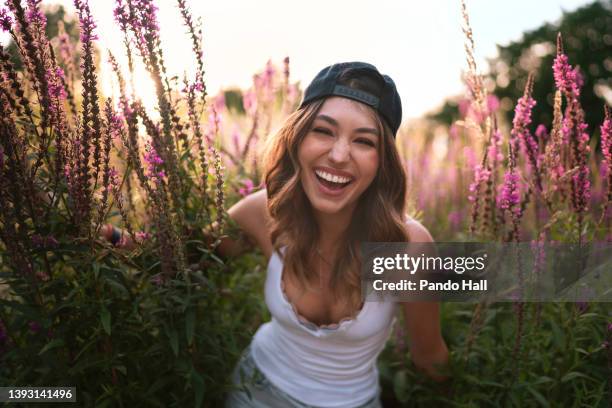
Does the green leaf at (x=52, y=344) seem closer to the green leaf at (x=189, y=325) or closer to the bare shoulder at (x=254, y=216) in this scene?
the green leaf at (x=189, y=325)

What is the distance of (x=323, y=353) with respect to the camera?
8.70ft

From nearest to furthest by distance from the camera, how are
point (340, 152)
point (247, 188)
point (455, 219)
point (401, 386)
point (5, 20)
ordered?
1. point (5, 20)
2. point (340, 152)
3. point (401, 386)
4. point (247, 188)
5. point (455, 219)

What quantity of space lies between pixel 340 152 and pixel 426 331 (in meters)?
1.10

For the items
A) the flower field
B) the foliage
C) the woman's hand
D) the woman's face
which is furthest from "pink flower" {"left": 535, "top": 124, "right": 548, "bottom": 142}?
the foliage

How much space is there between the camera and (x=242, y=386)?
2219 mm

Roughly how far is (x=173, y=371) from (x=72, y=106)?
48.9 inches

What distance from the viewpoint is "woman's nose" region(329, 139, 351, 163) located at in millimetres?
2270

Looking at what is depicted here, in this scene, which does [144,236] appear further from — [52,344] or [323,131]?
[323,131]

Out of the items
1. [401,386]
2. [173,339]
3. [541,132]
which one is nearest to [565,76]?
[541,132]

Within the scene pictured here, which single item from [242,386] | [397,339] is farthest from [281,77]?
[242,386]

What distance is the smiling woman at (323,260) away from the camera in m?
2.40

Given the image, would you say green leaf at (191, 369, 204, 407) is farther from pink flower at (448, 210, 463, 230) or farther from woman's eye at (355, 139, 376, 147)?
pink flower at (448, 210, 463, 230)

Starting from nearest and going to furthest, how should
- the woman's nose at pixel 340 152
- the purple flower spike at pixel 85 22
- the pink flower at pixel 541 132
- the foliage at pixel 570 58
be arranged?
the purple flower spike at pixel 85 22 < the woman's nose at pixel 340 152 < the pink flower at pixel 541 132 < the foliage at pixel 570 58

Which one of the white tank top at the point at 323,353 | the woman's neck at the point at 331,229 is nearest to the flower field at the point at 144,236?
the white tank top at the point at 323,353
